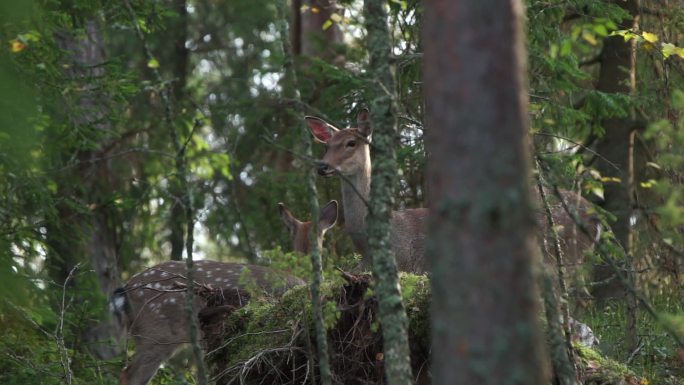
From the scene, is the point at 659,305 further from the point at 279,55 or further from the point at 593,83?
the point at 279,55

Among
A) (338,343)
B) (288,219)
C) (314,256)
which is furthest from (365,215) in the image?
(314,256)

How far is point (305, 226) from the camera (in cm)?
1123

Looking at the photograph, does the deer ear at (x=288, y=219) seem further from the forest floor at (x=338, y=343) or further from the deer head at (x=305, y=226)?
the forest floor at (x=338, y=343)

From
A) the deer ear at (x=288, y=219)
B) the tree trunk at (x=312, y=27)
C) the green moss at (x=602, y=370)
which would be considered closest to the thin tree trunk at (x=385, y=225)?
the green moss at (x=602, y=370)

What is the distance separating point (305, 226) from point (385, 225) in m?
5.97

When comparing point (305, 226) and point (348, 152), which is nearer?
point (348, 152)

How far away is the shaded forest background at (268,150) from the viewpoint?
671cm

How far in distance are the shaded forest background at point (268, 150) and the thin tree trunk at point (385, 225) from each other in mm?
104

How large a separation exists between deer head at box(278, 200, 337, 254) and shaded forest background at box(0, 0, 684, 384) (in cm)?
73

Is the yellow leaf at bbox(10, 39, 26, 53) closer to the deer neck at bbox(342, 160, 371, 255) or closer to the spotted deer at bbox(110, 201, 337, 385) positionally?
the spotted deer at bbox(110, 201, 337, 385)

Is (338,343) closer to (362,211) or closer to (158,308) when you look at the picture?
(158,308)

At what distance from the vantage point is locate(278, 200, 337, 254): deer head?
10523 millimetres

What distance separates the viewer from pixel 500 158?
3492mm

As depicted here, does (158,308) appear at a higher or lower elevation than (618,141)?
lower
